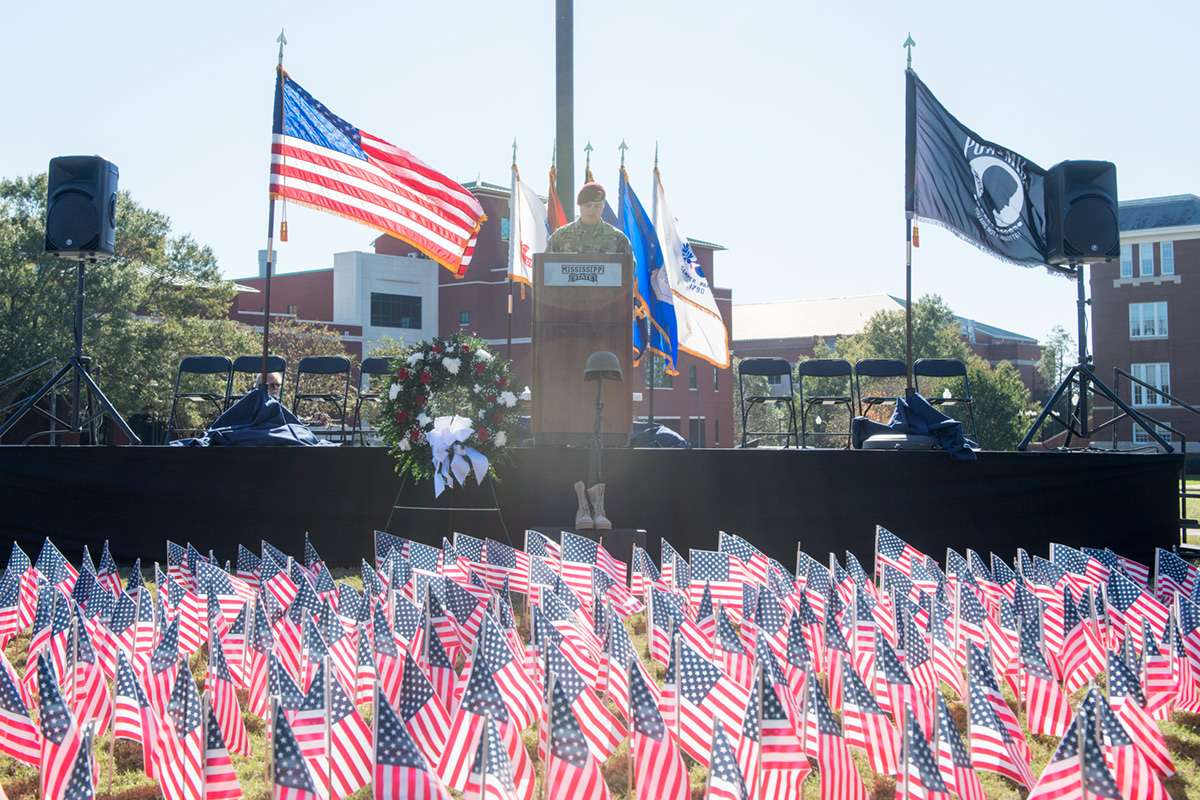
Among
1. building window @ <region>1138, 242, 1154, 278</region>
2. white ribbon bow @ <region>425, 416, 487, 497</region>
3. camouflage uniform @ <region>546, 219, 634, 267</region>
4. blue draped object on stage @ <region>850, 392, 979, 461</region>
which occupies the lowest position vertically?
white ribbon bow @ <region>425, 416, 487, 497</region>

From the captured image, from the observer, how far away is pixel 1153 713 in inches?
147

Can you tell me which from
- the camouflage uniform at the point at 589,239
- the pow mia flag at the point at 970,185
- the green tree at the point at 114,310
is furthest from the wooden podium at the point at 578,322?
the green tree at the point at 114,310

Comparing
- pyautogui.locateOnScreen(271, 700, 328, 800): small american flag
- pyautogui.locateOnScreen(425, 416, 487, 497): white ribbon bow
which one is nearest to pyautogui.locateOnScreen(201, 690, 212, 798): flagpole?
pyautogui.locateOnScreen(271, 700, 328, 800): small american flag

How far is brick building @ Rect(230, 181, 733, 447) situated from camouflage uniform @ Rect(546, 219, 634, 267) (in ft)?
93.3

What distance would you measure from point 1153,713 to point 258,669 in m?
3.42

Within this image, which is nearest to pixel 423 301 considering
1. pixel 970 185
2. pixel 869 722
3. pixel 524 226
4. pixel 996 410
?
pixel 996 410

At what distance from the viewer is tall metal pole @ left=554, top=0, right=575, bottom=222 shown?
8562 millimetres

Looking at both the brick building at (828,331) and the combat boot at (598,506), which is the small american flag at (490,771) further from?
the brick building at (828,331)

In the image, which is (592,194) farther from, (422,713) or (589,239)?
(422,713)

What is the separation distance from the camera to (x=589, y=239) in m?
6.69

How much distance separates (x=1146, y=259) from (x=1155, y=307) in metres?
2.01

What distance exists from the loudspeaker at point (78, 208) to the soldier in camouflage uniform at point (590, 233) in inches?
151

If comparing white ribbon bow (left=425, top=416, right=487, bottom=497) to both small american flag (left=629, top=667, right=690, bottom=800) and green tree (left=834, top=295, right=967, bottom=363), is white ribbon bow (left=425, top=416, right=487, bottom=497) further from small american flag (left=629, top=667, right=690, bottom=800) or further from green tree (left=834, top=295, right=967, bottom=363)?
green tree (left=834, top=295, right=967, bottom=363)

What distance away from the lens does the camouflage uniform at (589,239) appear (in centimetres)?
667
